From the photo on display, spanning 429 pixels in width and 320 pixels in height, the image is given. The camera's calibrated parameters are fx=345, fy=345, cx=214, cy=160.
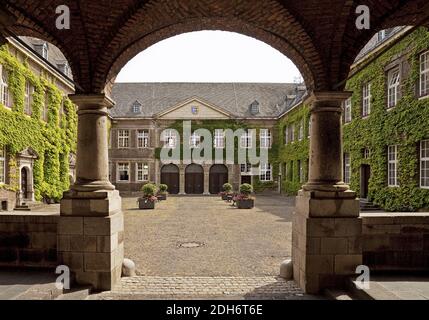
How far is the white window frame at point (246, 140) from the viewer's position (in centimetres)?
3466

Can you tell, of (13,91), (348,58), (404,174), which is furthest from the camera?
(13,91)

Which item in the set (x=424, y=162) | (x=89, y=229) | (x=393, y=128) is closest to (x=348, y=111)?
(x=393, y=128)

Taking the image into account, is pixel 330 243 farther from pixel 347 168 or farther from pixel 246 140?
pixel 246 140

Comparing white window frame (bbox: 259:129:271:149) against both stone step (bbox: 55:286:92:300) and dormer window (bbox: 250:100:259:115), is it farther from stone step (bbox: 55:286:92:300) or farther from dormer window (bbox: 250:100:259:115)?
stone step (bbox: 55:286:92:300)

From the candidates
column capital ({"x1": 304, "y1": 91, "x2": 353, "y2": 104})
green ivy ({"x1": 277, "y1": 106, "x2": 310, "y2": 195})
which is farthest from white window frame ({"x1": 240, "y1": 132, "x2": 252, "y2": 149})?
column capital ({"x1": 304, "y1": 91, "x2": 353, "y2": 104})

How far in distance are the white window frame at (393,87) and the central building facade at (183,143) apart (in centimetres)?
1724

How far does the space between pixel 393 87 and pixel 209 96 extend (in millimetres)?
23063

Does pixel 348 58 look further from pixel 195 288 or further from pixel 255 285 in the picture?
pixel 195 288

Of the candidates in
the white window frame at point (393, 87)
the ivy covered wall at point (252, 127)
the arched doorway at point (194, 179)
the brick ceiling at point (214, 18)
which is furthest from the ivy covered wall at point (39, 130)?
the white window frame at point (393, 87)

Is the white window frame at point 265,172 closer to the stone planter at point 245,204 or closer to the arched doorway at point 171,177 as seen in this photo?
the arched doorway at point 171,177

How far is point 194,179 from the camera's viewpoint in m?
34.0

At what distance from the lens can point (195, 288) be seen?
5711mm
